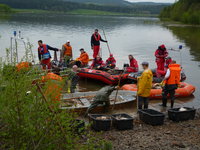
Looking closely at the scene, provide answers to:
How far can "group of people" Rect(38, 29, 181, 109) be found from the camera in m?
9.18

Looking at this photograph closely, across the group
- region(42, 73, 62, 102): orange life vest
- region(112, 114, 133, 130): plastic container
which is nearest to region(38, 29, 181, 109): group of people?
region(112, 114, 133, 130): plastic container

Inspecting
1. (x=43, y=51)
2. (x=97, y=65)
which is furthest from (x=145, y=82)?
(x=97, y=65)

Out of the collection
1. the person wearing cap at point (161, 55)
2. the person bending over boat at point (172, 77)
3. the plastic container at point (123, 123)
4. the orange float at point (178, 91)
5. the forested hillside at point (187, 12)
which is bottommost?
the plastic container at point (123, 123)

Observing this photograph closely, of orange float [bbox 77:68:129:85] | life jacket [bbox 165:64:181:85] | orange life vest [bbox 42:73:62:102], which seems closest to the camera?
orange life vest [bbox 42:73:62:102]

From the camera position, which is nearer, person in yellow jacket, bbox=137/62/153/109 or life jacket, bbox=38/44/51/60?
person in yellow jacket, bbox=137/62/153/109

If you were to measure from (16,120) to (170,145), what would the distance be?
12.0 feet

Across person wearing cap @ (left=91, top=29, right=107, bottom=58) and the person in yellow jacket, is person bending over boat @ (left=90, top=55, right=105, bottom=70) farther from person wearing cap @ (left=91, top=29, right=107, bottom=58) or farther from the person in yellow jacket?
the person in yellow jacket

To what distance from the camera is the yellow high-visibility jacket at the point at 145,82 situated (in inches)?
354

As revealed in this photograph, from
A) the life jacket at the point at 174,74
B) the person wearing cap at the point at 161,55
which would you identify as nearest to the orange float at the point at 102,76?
the person wearing cap at the point at 161,55

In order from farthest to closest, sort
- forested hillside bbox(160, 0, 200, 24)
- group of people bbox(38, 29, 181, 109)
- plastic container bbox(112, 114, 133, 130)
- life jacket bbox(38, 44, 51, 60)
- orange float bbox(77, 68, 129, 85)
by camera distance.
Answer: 1. forested hillside bbox(160, 0, 200, 24)
2. life jacket bbox(38, 44, 51, 60)
3. orange float bbox(77, 68, 129, 85)
4. group of people bbox(38, 29, 181, 109)
5. plastic container bbox(112, 114, 133, 130)

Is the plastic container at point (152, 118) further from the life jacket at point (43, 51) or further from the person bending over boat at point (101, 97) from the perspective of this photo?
the life jacket at point (43, 51)

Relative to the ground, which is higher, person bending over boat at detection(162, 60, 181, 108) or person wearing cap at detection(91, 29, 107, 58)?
person wearing cap at detection(91, 29, 107, 58)

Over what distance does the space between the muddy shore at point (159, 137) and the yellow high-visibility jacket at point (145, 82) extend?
87 centimetres

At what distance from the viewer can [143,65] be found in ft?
29.3
